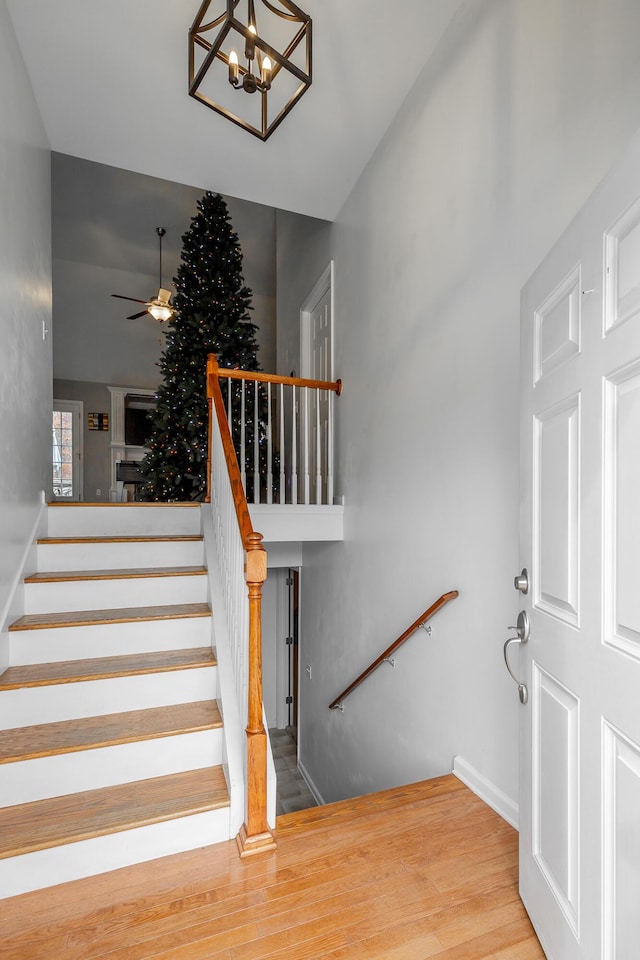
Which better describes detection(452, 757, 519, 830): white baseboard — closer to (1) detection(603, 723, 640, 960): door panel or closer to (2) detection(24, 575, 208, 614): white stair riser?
(1) detection(603, 723, 640, 960): door panel

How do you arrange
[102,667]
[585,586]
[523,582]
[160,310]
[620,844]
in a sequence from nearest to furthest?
[620,844], [585,586], [523,582], [102,667], [160,310]

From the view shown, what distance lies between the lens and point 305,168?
343 centimetres

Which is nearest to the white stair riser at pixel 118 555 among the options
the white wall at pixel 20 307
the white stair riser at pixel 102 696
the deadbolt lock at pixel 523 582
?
the white wall at pixel 20 307

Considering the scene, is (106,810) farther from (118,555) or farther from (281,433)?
(281,433)

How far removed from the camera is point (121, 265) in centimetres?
720

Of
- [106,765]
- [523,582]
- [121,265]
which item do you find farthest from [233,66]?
[121,265]

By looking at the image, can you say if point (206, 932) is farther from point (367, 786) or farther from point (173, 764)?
point (367, 786)

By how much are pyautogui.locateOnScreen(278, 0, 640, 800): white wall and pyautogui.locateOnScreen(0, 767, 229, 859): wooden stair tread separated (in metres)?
1.09

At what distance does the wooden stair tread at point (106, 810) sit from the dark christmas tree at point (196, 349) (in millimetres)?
2801

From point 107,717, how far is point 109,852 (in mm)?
559

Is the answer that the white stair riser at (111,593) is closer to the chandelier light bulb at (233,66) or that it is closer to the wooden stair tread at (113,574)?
the wooden stair tread at (113,574)

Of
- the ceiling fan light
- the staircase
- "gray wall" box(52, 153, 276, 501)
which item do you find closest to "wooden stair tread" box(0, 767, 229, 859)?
the staircase

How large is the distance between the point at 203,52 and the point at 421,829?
358cm

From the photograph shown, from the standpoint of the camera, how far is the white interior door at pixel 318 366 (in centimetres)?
407
